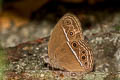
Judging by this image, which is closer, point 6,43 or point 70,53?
point 70,53

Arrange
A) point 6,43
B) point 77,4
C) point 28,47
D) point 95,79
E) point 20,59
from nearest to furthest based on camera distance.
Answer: point 95,79
point 20,59
point 28,47
point 6,43
point 77,4

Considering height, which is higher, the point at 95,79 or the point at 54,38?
the point at 54,38

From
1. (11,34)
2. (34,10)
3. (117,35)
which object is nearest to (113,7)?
(34,10)

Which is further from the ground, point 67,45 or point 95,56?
point 67,45

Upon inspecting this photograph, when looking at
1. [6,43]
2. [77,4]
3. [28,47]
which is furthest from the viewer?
[77,4]

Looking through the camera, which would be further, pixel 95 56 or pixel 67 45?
pixel 95 56

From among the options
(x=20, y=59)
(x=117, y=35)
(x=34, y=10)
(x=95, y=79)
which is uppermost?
(x=34, y=10)

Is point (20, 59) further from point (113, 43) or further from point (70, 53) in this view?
point (113, 43)
